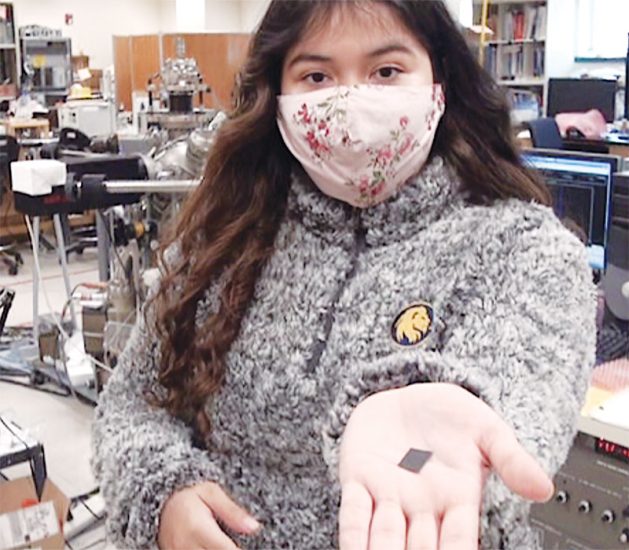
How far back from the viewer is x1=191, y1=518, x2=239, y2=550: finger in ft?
3.22

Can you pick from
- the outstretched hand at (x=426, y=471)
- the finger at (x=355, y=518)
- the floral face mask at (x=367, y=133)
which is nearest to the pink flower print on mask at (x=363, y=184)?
the floral face mask at (x=367, y=133)

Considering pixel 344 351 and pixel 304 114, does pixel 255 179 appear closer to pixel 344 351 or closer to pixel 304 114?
pixel 304 114

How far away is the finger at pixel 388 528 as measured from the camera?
0.65m

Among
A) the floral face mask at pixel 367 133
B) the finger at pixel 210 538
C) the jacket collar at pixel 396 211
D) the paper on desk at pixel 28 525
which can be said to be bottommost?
Answer: the paper on desk at pixel 28 525

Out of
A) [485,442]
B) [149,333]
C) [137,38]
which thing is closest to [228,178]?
[149,333]

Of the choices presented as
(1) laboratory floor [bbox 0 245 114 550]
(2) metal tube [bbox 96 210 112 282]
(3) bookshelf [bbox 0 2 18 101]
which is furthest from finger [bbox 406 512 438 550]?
(3) bookshelf [bbox 0 2 18 101]

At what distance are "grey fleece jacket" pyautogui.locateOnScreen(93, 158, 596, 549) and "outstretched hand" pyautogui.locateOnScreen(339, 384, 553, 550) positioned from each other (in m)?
0.06

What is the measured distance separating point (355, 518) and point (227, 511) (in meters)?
0.38

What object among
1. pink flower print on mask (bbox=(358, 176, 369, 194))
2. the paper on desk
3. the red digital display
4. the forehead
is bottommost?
the paper on desk

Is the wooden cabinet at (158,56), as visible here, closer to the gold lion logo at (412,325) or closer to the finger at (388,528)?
the gold lion logo at (412,325)

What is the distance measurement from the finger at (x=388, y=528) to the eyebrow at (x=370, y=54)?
0.55 metres

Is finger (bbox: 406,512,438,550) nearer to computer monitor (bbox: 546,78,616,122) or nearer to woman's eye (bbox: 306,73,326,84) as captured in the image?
woman's eye (bbox: 306,73,326,84)

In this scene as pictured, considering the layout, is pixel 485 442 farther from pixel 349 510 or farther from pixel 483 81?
pixel 483 81

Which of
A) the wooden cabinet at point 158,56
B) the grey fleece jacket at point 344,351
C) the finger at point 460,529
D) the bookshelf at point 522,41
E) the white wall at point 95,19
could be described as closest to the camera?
the finger at point 460,529
